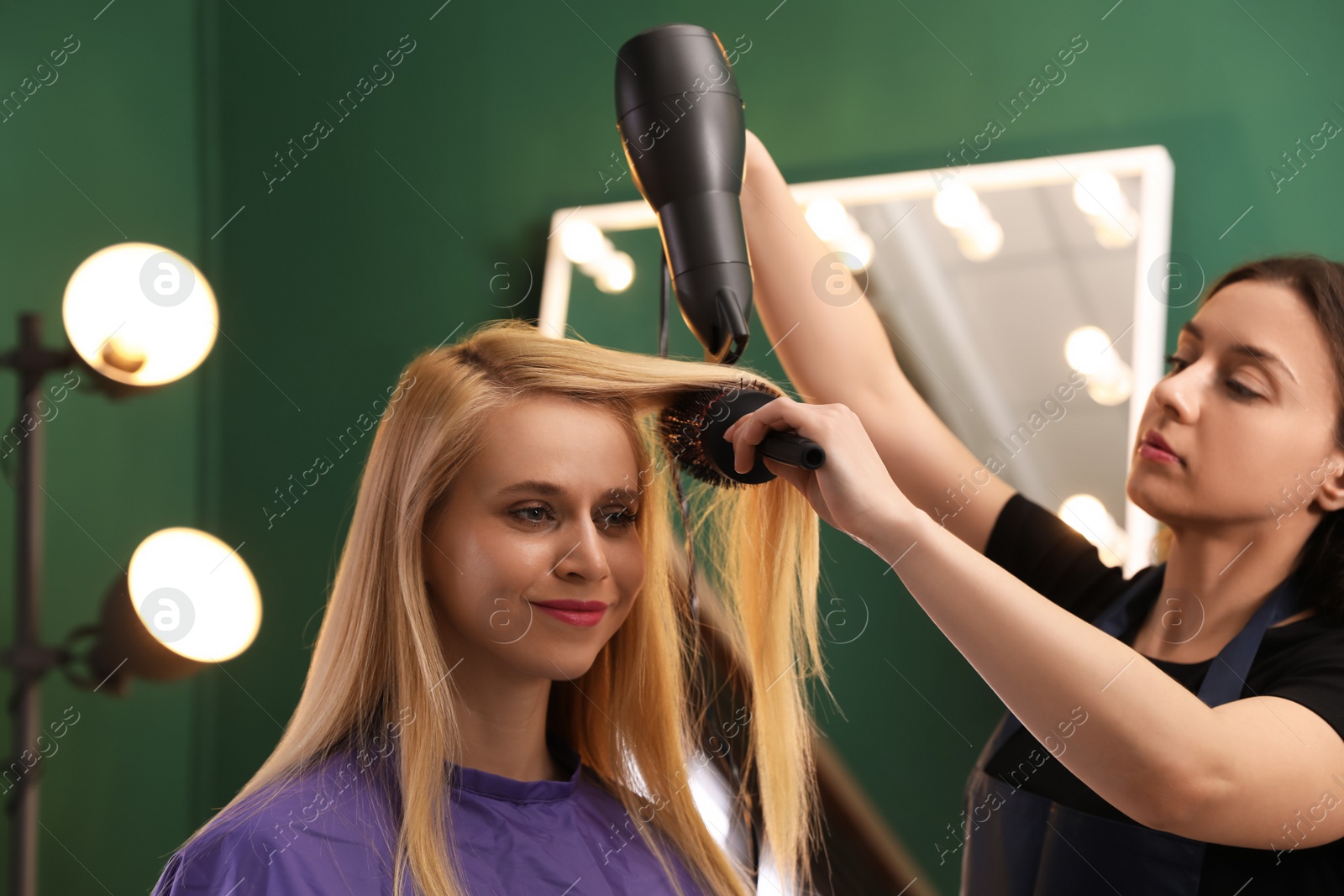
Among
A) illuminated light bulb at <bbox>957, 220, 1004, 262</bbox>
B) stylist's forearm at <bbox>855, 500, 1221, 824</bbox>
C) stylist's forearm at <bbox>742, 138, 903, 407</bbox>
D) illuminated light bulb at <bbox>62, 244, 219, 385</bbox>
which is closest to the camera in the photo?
stylist's forearm at <bbox>855, 500, 1221, 824</bbox>

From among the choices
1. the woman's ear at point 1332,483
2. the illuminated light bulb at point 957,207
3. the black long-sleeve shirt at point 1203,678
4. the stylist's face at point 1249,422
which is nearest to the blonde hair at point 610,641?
the black long-sleeve shirt at point 1203,678

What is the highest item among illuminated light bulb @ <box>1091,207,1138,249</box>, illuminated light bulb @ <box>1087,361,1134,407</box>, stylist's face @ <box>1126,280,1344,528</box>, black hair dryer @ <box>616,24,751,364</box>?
black hair dryer @ <box>616,24,751,364</box>

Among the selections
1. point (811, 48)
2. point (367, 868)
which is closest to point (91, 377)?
point (367, 868)

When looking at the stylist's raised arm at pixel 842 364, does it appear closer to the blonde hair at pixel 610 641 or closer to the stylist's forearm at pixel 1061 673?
the blonde hair at pixel 610 641

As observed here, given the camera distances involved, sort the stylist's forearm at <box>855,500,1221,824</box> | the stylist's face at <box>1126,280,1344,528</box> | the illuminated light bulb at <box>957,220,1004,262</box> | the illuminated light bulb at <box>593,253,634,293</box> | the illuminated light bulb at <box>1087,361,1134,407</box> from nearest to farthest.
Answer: the stylist's forearm at <box>855,500,1221,824</box> < the stylist's face at <box>1126,280,1344,528</box> < the illuminated light bulb at <box>1087,361,1134,407</box> < the illuminated light bulb at <box>957,220,1004,262</box> < the illuminated light bulb at <box>593,253,634,293</box>

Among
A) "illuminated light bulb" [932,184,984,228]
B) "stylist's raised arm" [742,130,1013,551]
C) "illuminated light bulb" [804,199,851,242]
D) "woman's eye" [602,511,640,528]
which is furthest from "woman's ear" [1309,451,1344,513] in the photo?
"illuminated light bulb" [804,199,851,242]

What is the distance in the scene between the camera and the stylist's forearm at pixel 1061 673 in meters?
0.82

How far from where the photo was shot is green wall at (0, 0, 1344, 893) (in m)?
1.74

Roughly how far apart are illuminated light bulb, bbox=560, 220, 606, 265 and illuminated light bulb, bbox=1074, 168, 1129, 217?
32.5 inches

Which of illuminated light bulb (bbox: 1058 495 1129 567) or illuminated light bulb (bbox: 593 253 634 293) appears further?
illuminated light bulb (bbox: 593 253 634 293)

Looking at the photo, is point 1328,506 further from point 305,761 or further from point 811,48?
point 811,48

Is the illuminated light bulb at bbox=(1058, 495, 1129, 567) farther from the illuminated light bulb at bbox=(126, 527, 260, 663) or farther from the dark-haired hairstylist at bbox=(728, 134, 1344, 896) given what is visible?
the illuminated light bulb at bbox=(126, 527, 260, 663)

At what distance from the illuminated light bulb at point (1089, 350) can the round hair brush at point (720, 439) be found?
0.86 metres

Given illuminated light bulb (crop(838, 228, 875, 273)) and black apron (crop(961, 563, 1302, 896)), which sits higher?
illuminated light bulb (crop(838, 228, 875, 273))
